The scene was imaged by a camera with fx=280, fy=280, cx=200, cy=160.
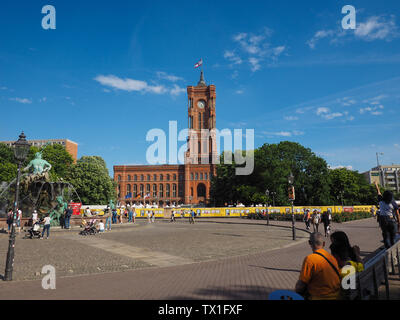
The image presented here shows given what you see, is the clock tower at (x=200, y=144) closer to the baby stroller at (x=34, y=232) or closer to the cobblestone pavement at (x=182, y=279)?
the baby stroller at (x=34, y=232)

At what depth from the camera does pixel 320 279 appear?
11.6 feet

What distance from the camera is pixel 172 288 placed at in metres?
6.61

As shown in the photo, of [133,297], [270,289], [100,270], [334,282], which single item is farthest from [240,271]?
[334,282]

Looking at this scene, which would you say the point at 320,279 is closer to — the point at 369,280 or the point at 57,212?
the point at 369,280

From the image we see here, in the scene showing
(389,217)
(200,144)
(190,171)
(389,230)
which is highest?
(200,144)

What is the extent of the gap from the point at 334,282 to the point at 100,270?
737 centimetres

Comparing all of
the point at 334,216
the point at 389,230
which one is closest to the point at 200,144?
the point at 334,216

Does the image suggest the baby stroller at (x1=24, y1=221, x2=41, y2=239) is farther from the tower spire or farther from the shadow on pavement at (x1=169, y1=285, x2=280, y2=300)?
the tower spire

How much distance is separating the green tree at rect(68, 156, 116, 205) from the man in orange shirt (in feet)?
182

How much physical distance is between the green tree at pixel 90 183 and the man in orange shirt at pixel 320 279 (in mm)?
55531

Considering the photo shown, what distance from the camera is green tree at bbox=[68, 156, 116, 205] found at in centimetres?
5431

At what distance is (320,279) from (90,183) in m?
56.2

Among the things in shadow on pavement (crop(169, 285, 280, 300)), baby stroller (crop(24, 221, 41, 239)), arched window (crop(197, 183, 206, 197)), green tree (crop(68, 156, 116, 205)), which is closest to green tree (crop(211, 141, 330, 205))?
green tree (crop(68, 156, 116, 205))
